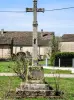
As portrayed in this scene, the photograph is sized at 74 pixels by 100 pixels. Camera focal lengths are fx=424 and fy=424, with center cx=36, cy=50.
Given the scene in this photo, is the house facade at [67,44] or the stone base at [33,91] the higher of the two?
the house facade at [67,44]

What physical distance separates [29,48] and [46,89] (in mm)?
81175

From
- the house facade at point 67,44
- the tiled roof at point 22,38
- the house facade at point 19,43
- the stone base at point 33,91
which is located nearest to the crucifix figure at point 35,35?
the stone base at point 33,91

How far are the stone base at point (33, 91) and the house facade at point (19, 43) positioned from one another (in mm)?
69661

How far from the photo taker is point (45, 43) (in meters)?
98.7

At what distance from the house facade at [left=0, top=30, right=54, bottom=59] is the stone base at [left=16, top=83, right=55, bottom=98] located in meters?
69.7

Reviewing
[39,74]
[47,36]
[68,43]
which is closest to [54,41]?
[68,43]

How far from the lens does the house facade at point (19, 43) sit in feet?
288

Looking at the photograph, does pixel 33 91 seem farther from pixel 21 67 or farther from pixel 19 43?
pixel 19 43

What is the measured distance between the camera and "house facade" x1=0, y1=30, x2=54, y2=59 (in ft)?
288

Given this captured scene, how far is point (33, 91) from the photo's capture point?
16547 mm

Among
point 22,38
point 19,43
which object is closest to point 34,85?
point 19,43

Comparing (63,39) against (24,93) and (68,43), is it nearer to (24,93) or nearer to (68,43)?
(68,43)

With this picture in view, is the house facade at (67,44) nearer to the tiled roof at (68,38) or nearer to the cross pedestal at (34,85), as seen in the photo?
the tiled roof at (68,38)

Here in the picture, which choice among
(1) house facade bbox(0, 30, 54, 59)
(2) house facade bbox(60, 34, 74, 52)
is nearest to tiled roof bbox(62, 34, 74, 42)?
(2) house facade bbox(60, 34, 74, 52)
